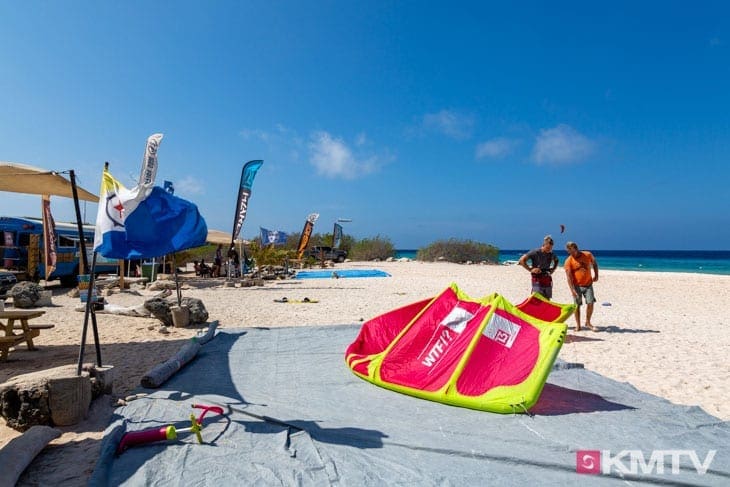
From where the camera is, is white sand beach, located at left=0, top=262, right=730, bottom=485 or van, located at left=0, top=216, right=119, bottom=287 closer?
white sand beach, located at left=0, top=262, right=730, bottom=485

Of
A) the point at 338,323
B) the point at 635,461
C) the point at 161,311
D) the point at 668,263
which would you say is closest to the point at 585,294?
the point at 338,323

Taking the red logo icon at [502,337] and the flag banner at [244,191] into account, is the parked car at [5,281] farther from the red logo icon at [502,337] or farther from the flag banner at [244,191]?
the red logo icon at [502,337]

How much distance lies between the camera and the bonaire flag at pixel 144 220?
13.9ft

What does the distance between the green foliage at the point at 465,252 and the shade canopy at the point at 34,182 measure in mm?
33598

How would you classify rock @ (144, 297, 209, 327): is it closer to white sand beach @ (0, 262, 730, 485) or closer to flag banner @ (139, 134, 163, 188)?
white sand beach @ (0, 262, 730, 485)

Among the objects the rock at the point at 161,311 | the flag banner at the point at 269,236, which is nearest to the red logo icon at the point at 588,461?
the rock at the point at 161,311

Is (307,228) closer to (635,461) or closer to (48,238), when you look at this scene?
(48,238)

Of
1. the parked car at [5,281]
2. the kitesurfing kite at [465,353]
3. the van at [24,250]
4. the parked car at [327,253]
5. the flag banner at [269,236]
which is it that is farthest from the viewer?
the parked car at [327,253]

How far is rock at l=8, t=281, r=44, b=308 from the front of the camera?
9.38 metres

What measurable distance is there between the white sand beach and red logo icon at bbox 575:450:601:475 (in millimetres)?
1782

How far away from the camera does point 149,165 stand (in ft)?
15.2

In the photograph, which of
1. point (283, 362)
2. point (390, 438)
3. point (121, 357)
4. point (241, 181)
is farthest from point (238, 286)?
point (390, 438)

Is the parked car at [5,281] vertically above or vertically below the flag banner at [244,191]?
below

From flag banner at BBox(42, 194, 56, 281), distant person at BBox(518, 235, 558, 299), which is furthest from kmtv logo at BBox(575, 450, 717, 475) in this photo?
flag banner at BBox(42, 194, 56, 281)
